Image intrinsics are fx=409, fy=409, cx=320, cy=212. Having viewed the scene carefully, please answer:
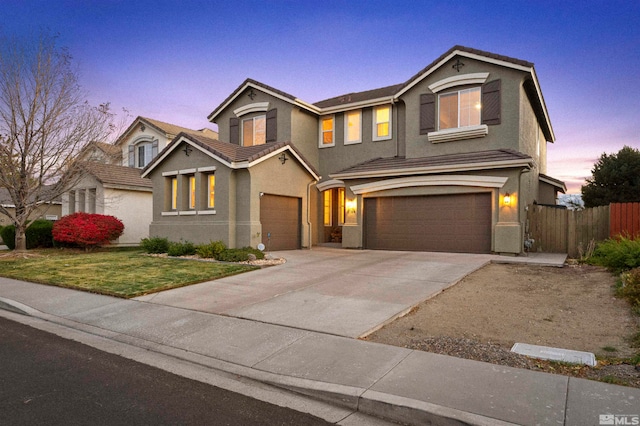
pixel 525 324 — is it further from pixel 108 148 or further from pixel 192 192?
pixel 108 148

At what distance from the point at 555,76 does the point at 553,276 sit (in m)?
13.2

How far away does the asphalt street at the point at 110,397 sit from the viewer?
382cm

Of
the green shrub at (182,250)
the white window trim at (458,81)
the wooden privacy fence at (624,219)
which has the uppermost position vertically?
the white window trim at (458,81)

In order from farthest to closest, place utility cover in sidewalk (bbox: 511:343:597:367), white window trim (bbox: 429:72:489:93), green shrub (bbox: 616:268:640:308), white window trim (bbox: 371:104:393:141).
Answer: white window trim (bbox: 371:104:393:141) < white window trim (bbox: 429:72:489:93) < green shrub (bbox: 616:268:640:308) < utility cover in sidewalk (bbox: 511:343:597:367)

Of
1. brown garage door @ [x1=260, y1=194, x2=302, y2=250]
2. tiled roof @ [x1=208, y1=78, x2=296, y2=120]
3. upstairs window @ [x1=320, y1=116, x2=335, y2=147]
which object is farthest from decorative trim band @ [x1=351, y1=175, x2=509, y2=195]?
tiled roof @ [x1=208, y1=78, x2=296, y2=120]

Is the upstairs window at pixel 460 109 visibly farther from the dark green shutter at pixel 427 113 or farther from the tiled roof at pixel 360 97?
the tiled roof at pixel 360 97

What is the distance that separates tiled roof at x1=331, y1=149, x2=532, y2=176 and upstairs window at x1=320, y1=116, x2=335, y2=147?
9.72ft

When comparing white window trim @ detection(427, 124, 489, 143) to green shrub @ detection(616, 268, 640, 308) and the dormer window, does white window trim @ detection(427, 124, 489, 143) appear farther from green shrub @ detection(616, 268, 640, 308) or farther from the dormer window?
the dormer window

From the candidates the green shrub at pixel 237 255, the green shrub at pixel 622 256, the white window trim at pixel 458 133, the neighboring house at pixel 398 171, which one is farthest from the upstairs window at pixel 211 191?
the green shrub at pixel 622 256

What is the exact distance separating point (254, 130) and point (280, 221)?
653 cm

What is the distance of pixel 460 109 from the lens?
1702 centimetres

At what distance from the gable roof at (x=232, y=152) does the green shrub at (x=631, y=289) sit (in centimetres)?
1224

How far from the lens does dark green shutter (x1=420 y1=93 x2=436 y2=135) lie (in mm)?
17438

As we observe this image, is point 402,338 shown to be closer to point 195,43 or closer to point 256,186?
point 256,186
